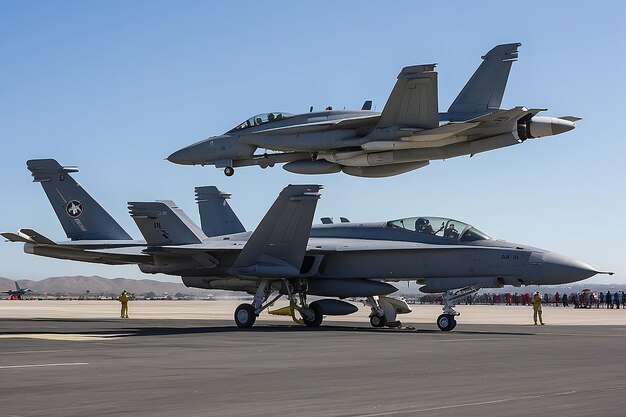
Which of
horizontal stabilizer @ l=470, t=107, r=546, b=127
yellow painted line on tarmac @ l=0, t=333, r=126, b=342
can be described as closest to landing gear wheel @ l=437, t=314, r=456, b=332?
horizontal stabilizer @ l=470, t=107, r=546, b=127

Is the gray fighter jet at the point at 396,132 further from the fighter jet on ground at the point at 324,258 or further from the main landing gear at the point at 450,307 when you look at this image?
the main landing gear at the point at 450,307

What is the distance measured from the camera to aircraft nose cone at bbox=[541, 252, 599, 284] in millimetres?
24062

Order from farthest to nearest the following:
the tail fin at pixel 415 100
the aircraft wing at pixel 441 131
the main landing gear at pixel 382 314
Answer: the main landing gear at pixel 382 314 → the aircraft wing at pixel 441 131 → the tail fin at pixel 415 100

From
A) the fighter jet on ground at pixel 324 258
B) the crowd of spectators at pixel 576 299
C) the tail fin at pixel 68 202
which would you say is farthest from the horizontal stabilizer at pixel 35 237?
the crowd of spectators at pixel 576 299

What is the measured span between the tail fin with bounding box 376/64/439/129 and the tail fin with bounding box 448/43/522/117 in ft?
9.82

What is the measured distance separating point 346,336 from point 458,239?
596 cm

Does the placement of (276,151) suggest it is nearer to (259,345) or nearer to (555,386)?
(259,345)

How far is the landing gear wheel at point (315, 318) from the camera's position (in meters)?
27.3

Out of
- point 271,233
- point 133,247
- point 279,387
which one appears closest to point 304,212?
point 271,233

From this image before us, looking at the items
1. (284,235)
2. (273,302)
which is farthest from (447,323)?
(273,302)

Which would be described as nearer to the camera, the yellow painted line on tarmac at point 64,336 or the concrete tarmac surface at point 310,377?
the concrete tarmac surface at point 310,377

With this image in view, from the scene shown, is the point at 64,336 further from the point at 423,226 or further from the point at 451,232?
the point at 451,232

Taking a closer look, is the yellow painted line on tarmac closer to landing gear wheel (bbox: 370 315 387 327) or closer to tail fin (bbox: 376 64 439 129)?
landing gear wheel (bbox: 370 315 387 327)

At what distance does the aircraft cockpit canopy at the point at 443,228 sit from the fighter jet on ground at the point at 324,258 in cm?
3
